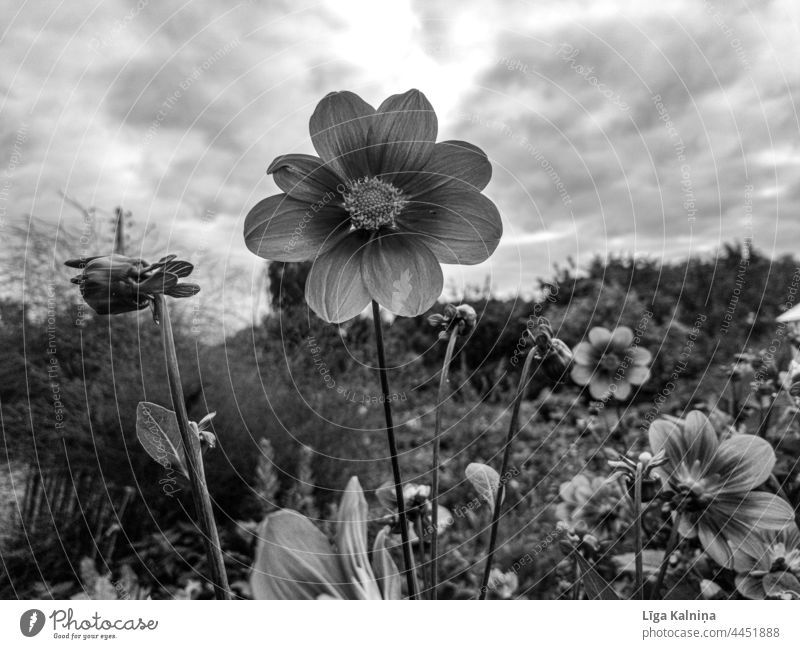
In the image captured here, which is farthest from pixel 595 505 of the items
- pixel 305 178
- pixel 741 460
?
pixel 305 178

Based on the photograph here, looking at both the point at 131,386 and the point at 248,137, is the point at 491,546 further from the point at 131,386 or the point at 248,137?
the point at 131,386

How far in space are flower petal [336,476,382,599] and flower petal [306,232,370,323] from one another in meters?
0.08

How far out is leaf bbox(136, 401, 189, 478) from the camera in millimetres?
256

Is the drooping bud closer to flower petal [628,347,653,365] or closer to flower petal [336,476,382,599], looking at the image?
flower petal [336,476,382,599]

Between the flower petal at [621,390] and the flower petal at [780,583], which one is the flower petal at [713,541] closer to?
the flower petal at [780,583]

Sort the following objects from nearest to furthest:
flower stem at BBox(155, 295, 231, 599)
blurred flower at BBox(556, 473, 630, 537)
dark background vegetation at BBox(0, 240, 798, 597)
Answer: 1. flower stem at BBox(155, 295, 231, 599)
2. blurred flower at BBox(556, 473, 630, 537)
3. dark background vegetation at BBox(0, 240, 798, 597)

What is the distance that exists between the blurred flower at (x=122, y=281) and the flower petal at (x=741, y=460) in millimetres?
328

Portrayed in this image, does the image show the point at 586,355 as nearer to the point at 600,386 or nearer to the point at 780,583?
the point at 600,386

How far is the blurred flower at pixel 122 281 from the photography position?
0.24 metres

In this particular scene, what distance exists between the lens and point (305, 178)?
0.97 ft

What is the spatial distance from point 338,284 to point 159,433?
0.32 ft

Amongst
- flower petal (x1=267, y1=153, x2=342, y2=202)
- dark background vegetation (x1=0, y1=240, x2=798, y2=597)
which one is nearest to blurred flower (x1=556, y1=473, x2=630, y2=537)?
dark background vegetation (x1=0, y1=240, x2=798, y2=597)
